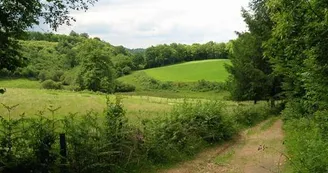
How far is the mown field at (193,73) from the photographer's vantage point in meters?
95.2

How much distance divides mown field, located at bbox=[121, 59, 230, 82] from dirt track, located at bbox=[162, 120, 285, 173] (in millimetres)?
72598

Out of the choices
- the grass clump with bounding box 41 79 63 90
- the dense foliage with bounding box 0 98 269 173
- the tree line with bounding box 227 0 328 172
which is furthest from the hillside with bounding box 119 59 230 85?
the dense foliage with bounding box 0 98 269 173

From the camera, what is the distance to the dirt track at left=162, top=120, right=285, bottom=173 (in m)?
11.9

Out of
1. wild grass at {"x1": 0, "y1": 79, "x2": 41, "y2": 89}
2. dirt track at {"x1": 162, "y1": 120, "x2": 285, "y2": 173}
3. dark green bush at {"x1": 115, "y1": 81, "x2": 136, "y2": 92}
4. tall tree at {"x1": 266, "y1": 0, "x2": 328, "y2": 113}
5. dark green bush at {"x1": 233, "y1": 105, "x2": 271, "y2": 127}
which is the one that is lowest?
dirt track at {"x1": 162, "y1": 120, "x2": 285, "y2": 173}

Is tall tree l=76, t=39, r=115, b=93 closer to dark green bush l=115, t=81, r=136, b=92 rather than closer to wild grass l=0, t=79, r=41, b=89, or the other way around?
dark green bush l=115, t=81, r=136, b=92

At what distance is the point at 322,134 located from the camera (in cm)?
984

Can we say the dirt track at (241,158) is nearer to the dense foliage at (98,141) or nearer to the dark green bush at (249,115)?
the dense foliage at (98,141)

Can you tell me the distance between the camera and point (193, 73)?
341 ft

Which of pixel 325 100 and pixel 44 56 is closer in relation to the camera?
pixel 325 100

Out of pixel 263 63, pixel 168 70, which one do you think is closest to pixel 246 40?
pixel 263 63

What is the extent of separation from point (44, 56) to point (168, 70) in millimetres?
42781

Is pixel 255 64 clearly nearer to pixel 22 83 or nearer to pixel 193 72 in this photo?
pixel 193 72

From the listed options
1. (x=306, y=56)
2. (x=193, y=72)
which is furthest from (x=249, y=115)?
(x=193, y=72)

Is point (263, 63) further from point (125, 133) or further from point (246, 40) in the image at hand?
point (125, 133)
